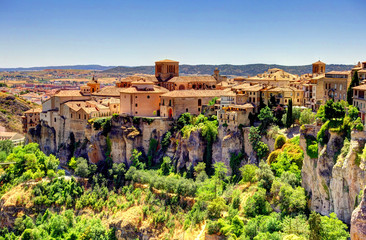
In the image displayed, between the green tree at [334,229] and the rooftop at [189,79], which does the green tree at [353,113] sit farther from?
the rooftop at [189,79]

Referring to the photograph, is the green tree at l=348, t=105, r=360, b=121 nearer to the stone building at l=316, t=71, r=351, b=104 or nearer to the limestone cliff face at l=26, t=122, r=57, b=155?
the stone building at l=316, t=71, r=351, b=104

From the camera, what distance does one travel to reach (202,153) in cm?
6078

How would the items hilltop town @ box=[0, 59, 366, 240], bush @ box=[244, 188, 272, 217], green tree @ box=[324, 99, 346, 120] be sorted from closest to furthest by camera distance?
hilltop town @ box=[0, 59, 366, 240] < green tree @ box=[324, 99, 346, 120] < bush @ box=[244, 188, 272, 217]

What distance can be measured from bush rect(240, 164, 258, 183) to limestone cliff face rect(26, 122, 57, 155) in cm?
3801

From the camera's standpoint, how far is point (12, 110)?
12962 centimetres

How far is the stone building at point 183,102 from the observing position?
6656 cm

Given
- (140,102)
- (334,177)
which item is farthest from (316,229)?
(140,102)

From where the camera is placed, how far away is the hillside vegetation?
122 m

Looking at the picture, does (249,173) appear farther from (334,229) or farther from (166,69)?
(166,69)

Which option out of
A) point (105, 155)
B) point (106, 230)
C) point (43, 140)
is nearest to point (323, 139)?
point (106, 230)

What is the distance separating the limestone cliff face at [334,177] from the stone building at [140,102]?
28.6 m

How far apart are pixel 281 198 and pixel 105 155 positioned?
32.8 m

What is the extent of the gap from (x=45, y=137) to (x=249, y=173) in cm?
4115

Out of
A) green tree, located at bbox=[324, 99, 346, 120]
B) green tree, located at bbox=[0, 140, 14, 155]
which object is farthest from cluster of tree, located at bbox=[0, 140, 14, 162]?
green tree, located at bbox=[324, 99, 346, 120]
